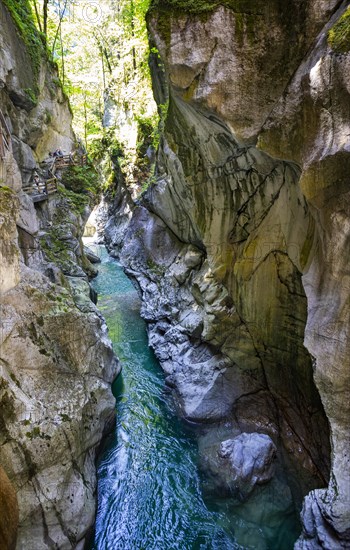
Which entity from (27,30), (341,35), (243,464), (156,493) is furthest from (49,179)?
(243,464)

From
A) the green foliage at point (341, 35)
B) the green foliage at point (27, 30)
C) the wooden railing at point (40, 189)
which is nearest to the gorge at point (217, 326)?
the green foliage at point (341, 35)

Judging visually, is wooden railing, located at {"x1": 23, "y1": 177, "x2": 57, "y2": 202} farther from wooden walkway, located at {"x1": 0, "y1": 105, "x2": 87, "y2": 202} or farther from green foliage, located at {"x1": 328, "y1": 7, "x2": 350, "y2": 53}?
green foliage, located at {"x1": 328, "y1": 7, "x2": 350, "y2": 53}

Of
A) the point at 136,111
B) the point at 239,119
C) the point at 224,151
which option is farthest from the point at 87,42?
the point at 239,119

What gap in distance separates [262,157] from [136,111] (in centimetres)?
1597

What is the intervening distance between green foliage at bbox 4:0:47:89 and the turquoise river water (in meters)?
13.6

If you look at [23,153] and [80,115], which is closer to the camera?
[23,153]

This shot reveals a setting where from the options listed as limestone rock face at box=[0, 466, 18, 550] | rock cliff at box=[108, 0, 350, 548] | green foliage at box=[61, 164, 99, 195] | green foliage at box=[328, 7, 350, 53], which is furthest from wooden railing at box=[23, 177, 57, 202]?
green foliage at box=[328, 7, 350, 53]

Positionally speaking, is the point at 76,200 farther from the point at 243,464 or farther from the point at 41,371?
the point at 243,464

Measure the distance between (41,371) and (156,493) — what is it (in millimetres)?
4246

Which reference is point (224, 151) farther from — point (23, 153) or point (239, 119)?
point (23, 153)

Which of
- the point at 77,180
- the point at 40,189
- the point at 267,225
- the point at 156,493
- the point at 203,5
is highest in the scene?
the point at 203,5

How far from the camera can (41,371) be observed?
27.0 feet

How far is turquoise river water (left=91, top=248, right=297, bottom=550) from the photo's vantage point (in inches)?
301

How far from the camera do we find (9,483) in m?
6.51
